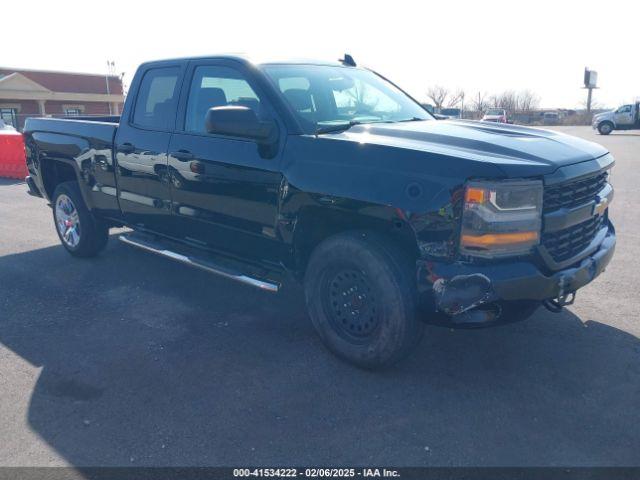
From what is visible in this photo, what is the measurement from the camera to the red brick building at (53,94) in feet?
119

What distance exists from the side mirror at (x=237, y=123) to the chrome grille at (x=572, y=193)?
1791mm

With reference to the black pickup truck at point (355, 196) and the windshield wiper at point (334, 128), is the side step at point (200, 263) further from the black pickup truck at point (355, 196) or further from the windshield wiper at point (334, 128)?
the windshield wiper at point (334, 128)

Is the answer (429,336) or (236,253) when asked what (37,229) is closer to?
(236,253)

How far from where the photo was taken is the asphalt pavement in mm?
2867

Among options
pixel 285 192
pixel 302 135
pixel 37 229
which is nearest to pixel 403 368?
pixel 285 192

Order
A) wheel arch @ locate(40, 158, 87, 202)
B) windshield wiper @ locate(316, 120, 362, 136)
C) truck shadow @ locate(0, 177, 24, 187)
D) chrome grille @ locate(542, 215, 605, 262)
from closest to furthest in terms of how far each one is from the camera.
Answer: chrome grille @ locate(542, 215, 605, 262) → windshield wiper @ locate(316, 120, 362, 136) → wheel arch @ locate(40, 158, 87, 202) → truck shadow @ locate(0, 177, 24, 187)

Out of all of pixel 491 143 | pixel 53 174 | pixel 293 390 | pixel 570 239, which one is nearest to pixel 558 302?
pixel 570 239

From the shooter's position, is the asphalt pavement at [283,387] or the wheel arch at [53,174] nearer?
the asphalt pavement at [283,387]

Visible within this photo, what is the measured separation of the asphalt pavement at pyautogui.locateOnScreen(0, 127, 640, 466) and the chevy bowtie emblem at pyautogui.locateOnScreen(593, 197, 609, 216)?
949mm

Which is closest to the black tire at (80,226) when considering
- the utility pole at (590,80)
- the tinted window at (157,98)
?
the tinted window at (157,98)

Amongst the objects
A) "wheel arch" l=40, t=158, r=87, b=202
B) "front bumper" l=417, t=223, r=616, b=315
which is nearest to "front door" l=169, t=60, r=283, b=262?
"front bumper" l=417, t=223, r=616, b=315

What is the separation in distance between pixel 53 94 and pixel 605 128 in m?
36.0

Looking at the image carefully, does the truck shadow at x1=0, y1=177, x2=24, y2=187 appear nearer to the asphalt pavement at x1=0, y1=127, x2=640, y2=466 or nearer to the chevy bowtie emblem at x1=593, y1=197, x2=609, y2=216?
the asphalt pavement at x1=0, y1=127, x2=640, y2=466

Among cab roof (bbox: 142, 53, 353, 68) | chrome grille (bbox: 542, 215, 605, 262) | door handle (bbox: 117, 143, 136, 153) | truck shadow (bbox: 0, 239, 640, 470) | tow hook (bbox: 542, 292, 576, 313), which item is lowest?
truck shadow (bbox: 0, 239, 640, 470)
